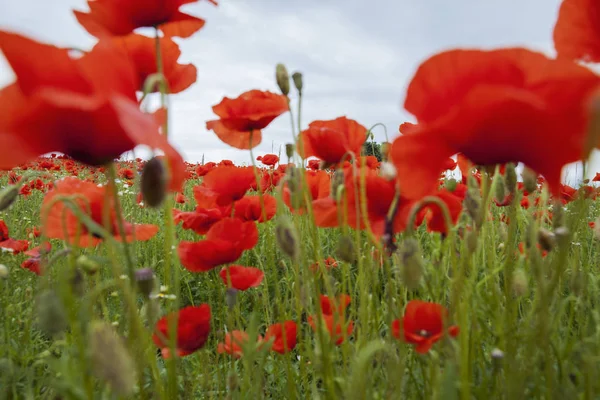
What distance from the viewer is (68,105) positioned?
0.63 meters

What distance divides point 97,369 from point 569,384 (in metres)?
0.92

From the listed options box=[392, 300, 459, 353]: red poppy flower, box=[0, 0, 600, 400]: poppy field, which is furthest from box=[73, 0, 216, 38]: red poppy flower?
box=[392, 300, 459, 353]: red poppy flower

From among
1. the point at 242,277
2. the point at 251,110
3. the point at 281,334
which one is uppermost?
the point at 251,110

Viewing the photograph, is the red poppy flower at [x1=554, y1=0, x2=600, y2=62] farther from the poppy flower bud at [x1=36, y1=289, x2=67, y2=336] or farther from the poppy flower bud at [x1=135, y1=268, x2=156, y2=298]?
the poppy flower bud at [x1=36, y1=289, x2=67, y2=336]

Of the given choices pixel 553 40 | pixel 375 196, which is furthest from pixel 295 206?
pixel 553 40

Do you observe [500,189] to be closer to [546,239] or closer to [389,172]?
[546,239]

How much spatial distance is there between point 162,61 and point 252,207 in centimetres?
72

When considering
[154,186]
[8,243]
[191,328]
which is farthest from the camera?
[8,243]

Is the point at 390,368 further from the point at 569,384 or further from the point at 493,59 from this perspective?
the point at 493,59

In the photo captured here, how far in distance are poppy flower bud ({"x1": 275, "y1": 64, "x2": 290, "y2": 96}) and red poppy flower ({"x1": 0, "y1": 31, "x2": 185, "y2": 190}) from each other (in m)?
0.58

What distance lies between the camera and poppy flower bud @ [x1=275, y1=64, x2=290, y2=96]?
128 centimetres

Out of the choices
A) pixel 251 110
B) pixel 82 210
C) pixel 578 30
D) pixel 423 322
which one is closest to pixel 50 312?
pixel 82 210

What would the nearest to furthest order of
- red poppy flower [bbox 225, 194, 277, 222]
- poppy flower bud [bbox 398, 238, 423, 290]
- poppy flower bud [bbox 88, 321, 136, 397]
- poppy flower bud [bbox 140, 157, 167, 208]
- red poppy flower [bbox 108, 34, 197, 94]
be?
1. poppy flower bud [bbox 88, 321, 136, 397]
2. poppy flower bud [bbox 140, 157, 167, 208]
3. poppy flower bud [bbox 398, 238, 423, 290]
4. red poppy flower [bbox 108, 34, 197, 94]
5. red poppy flower [bbox 225, 194, 277, 222]

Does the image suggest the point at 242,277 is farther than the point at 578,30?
Yes
